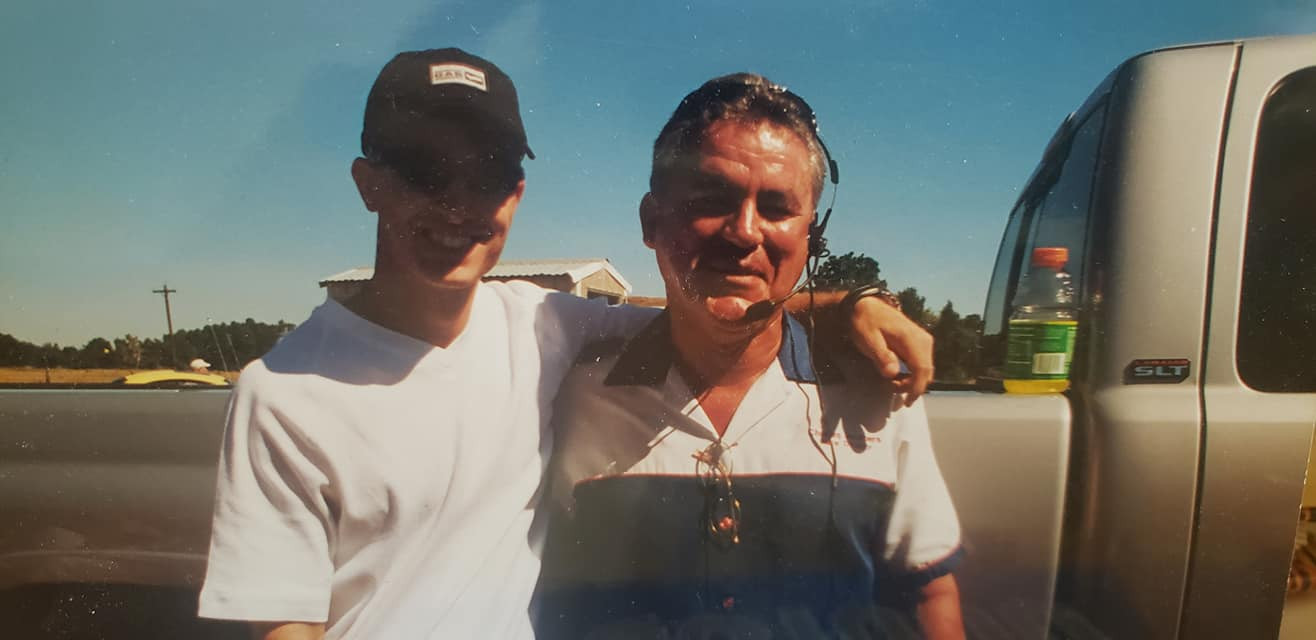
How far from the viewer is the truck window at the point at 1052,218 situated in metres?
1.62

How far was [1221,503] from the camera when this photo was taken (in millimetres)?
1524

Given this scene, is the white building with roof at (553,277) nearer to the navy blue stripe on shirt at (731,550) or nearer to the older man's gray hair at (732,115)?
the older man's gray hair at (732,115)

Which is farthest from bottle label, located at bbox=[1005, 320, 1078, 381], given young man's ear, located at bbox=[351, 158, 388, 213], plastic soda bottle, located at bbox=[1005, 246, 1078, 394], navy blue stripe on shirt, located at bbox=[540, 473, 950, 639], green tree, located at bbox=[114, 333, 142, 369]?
green tree, located at bbox=[114, 333, 142, 369]

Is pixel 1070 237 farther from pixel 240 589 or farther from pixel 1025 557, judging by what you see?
pixel 240 589

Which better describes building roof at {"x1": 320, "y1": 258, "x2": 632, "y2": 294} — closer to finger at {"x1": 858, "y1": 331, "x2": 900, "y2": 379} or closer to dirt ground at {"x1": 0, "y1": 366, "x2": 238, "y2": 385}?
finger at {"x1": 858, "y1": 331, "x2": 900, "y2": 379}

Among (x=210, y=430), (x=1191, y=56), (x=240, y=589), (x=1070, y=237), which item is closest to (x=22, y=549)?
(x=210, y=430)

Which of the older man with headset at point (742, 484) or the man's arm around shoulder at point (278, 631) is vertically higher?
the older man with headset at point (742, 484)

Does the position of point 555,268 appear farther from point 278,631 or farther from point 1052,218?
point 1052,218

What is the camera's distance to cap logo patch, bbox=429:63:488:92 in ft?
4.19

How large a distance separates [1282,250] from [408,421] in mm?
1860

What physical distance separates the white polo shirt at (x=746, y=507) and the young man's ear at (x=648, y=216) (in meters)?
0.31

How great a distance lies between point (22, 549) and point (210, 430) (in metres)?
0.54

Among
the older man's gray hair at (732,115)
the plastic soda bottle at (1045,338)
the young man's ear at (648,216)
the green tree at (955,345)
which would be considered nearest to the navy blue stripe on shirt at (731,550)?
the green tree at (955,345)

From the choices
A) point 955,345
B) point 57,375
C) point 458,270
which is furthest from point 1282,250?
point 57,375
